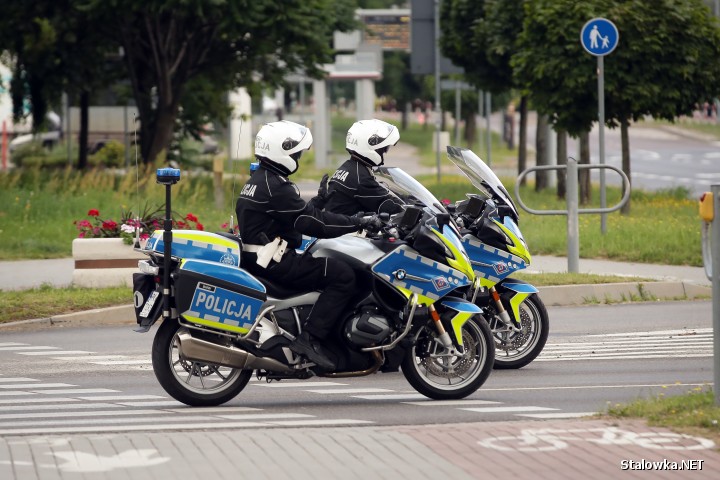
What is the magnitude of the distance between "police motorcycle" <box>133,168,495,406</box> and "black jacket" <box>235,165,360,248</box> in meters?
0.17

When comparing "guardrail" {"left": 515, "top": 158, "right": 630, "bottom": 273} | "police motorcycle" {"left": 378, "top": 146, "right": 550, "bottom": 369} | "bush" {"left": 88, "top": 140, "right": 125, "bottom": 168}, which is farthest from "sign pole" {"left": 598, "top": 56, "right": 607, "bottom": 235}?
"bush" {"left": 88, "top": 140, "right": 125, "bottom": 168}

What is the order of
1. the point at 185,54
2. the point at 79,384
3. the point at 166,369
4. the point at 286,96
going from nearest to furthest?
1. the point at 166,369
2. the point at 79,384
3. the point at 185,54
4. the point at 286,96

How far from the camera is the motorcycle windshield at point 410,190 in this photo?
394 inches

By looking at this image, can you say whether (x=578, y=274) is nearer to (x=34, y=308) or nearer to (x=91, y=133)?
(x=34, y=308)

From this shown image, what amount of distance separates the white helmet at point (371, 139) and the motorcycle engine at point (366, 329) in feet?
4.85

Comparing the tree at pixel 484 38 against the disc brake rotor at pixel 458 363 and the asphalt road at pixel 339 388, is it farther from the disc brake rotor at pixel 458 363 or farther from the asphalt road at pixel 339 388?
the disc brake rotor at pixel 458 363

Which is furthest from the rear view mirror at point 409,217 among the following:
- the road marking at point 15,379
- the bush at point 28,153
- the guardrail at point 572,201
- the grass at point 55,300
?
the bush at point 28,153

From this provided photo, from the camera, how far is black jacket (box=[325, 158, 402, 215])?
10805 mm

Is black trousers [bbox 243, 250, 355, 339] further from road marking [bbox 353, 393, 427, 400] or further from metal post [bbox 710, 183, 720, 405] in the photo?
metal post [bbox 710, 183, 720, 405]

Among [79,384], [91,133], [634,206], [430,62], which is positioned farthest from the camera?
[91,133]

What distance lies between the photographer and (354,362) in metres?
9.63

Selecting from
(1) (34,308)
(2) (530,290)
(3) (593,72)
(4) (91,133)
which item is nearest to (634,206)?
(3) (593,72)

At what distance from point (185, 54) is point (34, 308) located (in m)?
19.1

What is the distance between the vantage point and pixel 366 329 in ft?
31.4
